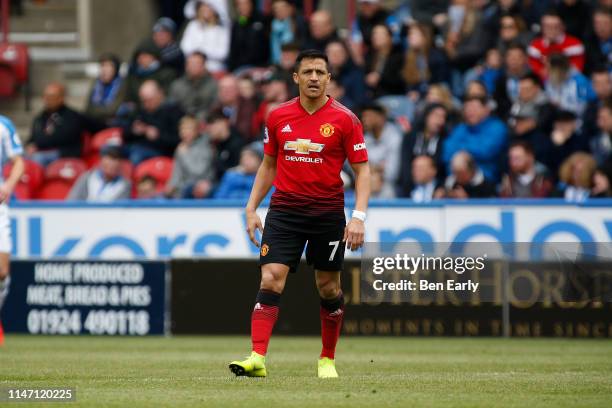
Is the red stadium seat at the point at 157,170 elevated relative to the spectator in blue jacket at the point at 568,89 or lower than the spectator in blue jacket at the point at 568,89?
lower

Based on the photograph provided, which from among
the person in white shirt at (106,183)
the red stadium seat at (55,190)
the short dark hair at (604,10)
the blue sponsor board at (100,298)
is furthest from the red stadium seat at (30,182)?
the short dark hair at (604,10)

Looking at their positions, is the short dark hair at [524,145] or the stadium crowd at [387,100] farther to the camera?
the stadium crowd at [387,100]

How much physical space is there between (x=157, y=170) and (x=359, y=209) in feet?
32.5

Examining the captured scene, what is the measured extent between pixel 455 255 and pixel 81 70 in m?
13.9

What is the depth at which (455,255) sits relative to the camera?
9.45 meters

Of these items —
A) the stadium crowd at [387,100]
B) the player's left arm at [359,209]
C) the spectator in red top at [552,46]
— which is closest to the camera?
the player's left arm at [359,209]

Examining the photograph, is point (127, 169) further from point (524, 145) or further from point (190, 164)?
point (524, 145)

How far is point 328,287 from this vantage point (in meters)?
9.23

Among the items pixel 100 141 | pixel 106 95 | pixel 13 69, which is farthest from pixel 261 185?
pixel 13 69

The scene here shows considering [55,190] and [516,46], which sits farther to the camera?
[55,190]

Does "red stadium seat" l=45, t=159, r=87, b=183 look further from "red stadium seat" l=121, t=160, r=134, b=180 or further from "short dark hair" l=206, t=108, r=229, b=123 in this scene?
"short dark hair" l=206, t=108, r=229, b=123

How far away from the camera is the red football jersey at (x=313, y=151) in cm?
900

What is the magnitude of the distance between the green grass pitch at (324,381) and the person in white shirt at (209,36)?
646 centimetres

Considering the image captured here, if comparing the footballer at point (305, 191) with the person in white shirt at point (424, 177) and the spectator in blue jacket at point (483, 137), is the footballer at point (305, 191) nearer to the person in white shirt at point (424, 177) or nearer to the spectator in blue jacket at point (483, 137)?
the person in white shirt at point (424, 177)
